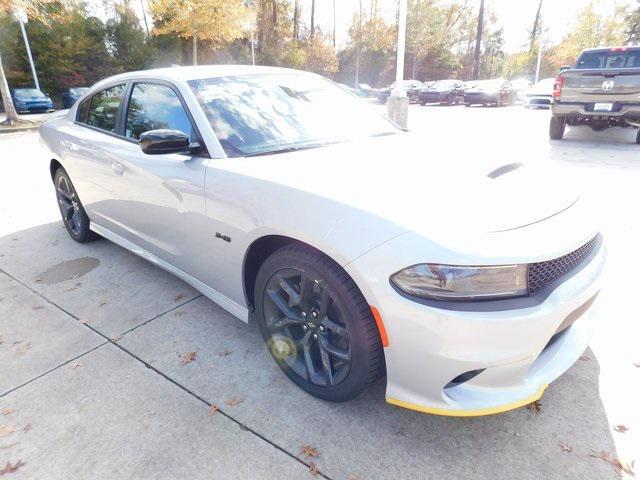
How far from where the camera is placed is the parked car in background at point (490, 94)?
2105 centimetres

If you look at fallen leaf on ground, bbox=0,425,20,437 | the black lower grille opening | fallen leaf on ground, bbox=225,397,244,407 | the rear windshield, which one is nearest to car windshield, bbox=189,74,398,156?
fallen leaf on ground, bbox=225,397,244,407

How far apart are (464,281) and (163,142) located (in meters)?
1.74

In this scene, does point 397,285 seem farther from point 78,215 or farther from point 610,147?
point 610,147

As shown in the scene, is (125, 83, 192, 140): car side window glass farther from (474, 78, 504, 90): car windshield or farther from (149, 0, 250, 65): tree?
(149, 0, 250, 65): tree

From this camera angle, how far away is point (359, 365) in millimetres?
1888

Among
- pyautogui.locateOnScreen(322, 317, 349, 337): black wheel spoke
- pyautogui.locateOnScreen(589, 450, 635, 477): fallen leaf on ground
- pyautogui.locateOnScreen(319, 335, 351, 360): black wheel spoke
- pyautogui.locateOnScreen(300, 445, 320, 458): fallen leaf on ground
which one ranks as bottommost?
pyautogui.locateOnScreen(300, 445, 320, 458): fallen leaf on ground

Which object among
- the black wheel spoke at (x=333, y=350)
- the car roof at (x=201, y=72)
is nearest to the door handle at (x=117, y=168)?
the car roof at (x=201, y=72)

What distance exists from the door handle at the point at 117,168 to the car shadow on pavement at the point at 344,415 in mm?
964

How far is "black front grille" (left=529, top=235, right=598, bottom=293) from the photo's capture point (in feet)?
5.49

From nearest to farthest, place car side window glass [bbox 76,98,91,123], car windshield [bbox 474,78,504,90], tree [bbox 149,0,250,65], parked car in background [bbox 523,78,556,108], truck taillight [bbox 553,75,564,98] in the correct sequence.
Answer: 1. car side window glass [bbox 76,98,91,123]
2. truck taillight [bbox 553,75,564,98]
3. parked car in background [bbox 523,78,556,108]
4. car windshield [bbox 474,78,504,90]
5. tree [bbox 149,0,250,65]

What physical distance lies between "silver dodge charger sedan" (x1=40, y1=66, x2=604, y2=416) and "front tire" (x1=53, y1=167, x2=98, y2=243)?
1.29 meters

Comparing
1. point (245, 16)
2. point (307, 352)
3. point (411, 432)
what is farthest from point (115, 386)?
point (245, 16)

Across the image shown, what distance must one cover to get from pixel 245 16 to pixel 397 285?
26679mm

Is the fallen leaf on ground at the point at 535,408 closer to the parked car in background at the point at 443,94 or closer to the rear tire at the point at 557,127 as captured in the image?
the rear tire at the point at 557,127
